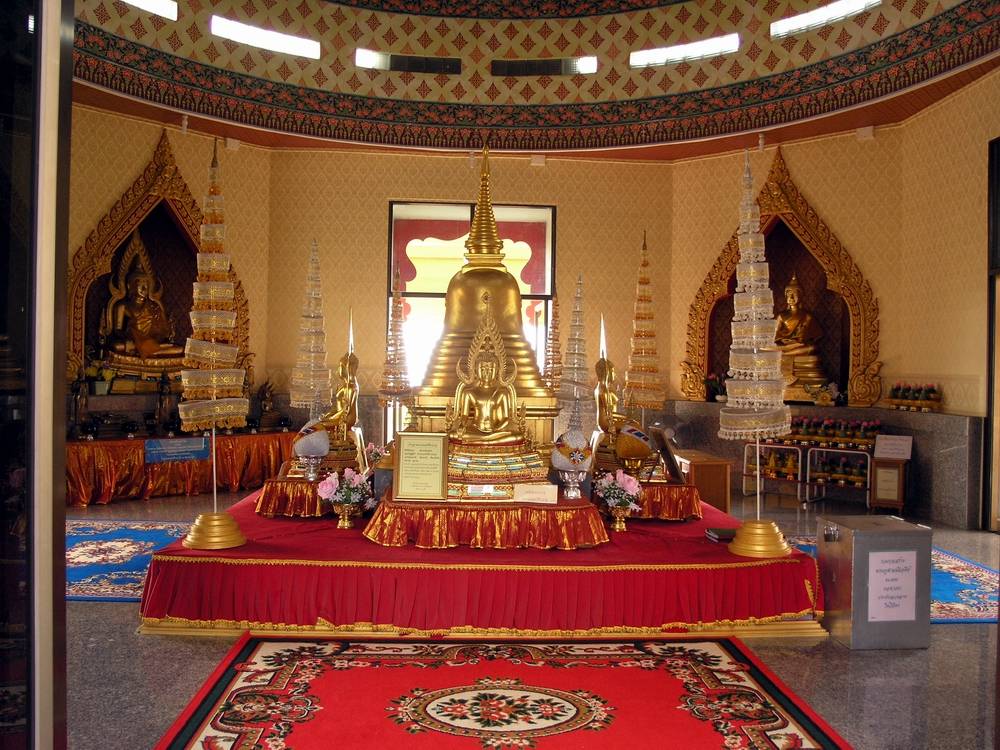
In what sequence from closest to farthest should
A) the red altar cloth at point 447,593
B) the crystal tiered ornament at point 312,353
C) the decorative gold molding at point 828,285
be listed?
the red altar cloth at point 447,593
the crystal tiered ornament at point 312,353
the decorative gold molding at point 828,285

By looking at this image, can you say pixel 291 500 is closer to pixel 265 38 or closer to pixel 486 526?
pixel 486 526

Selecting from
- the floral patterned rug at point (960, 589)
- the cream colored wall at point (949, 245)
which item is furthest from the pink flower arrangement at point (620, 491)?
the cream colored wall at point (949, 245)

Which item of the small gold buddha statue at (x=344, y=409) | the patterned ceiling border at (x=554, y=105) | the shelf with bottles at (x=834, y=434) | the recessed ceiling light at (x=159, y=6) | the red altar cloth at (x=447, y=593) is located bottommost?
the red altar cloth at (x=447, y=593)

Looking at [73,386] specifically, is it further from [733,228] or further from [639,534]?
[733,228]

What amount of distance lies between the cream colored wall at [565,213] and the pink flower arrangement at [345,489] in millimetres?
5568

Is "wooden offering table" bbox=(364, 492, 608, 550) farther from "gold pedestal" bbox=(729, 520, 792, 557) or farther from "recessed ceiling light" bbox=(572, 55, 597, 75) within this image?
"recessed ceiling light" bbox=(572, 55, 597, 75)

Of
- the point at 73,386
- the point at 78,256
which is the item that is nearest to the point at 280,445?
the point at 73,386

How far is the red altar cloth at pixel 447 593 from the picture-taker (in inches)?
175

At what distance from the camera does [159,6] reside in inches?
366

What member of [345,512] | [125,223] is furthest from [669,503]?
[125,223]

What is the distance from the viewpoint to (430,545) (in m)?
4.80

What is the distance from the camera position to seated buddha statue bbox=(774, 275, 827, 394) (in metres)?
10.2

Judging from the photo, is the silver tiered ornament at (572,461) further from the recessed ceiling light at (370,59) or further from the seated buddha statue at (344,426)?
the recessed ceiling light at (370,59)

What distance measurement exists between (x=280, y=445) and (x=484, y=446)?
16.7ft
